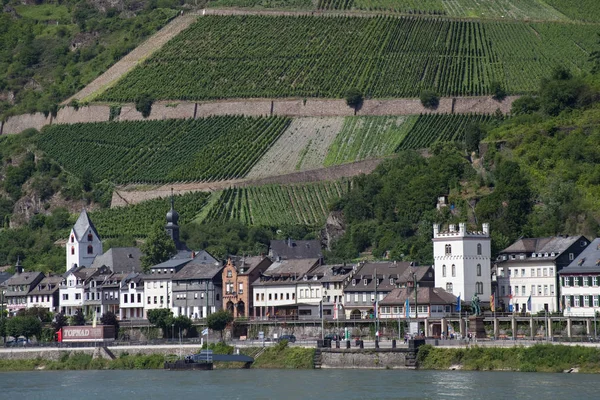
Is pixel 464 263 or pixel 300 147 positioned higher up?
pixel 300 147

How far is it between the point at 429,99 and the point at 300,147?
13.0 meters

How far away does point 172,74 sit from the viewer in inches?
7598

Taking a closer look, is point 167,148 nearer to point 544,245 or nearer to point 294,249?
point 294,249

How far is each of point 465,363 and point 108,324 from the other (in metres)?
36.3

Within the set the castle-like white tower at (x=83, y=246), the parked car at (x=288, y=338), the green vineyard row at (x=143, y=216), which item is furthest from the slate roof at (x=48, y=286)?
the parked car at (x=288, y=338)

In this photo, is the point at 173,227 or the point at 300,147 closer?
the point at 173,227

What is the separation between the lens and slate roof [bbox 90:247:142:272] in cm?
14325

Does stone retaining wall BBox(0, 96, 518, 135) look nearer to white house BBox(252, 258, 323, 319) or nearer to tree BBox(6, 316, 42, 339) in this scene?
white house BBox(252, 258, 323, 319)

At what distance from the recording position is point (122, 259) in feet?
473

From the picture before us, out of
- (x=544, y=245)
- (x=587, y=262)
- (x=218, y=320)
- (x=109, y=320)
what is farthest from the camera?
Answer: (x=109, y=320)

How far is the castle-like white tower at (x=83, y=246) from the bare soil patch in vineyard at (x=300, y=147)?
20.4 m

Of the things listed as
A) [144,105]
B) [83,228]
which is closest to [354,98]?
[144,105]

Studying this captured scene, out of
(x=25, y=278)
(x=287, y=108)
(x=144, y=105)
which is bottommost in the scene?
(x=25, y=278)

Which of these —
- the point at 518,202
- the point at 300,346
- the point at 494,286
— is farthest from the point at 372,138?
the point at 300,346
